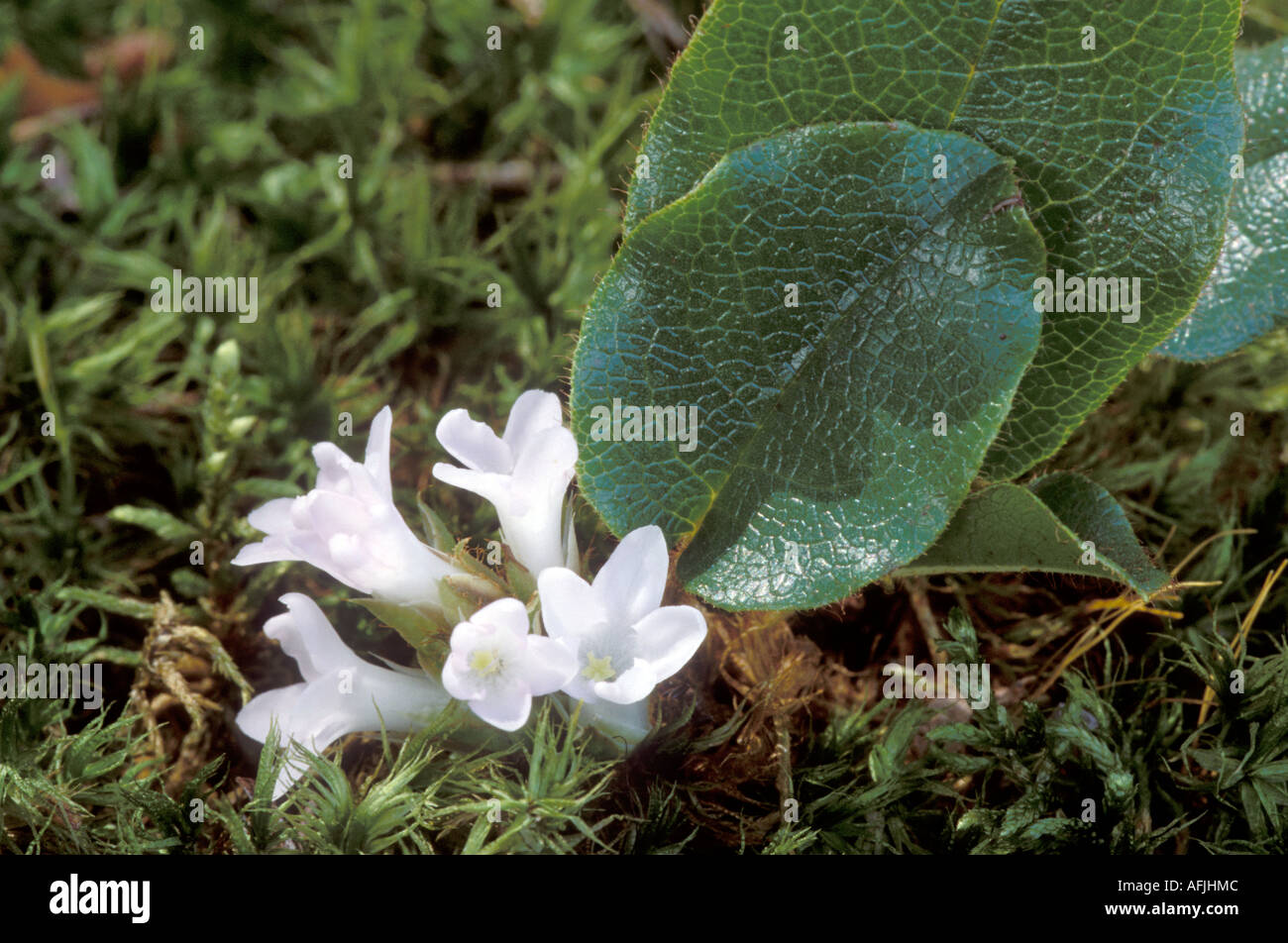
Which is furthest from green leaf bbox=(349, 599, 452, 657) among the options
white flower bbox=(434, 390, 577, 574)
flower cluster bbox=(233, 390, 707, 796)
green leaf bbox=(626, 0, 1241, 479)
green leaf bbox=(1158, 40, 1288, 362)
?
green leaf bbox=(1158, 40, 1288, 362)

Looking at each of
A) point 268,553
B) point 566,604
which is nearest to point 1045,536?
point 566,604

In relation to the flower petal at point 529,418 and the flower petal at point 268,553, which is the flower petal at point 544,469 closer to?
the flower petal at point 529,418

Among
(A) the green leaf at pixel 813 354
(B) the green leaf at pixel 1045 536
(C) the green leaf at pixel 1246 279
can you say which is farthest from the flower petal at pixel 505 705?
(C) the green leaf at pixel 1246 279

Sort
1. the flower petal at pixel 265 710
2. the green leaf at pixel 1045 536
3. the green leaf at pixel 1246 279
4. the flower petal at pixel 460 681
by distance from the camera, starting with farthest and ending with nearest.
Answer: the green leaf at pixel 1246 279 → the flower petal at pixel 265 710 → the green leaf at pixel 1045 536 → the flower petal at pixel 460 681

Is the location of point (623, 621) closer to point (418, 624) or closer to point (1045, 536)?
point (418, 624)

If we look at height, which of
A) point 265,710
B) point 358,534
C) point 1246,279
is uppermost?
point 1246,279

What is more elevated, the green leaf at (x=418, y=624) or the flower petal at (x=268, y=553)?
the flower petal at (x=268, y=553)

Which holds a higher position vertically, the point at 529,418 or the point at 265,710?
the point at 529,418

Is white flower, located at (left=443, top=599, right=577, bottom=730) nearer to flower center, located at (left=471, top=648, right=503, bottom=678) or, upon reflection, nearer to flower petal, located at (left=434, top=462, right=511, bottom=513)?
flower center, located at (left=471, top=648, right=503, bottom=678)

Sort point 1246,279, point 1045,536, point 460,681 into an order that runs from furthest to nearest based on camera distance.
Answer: point 1246,279 → point 1045,536 → point 460,681
